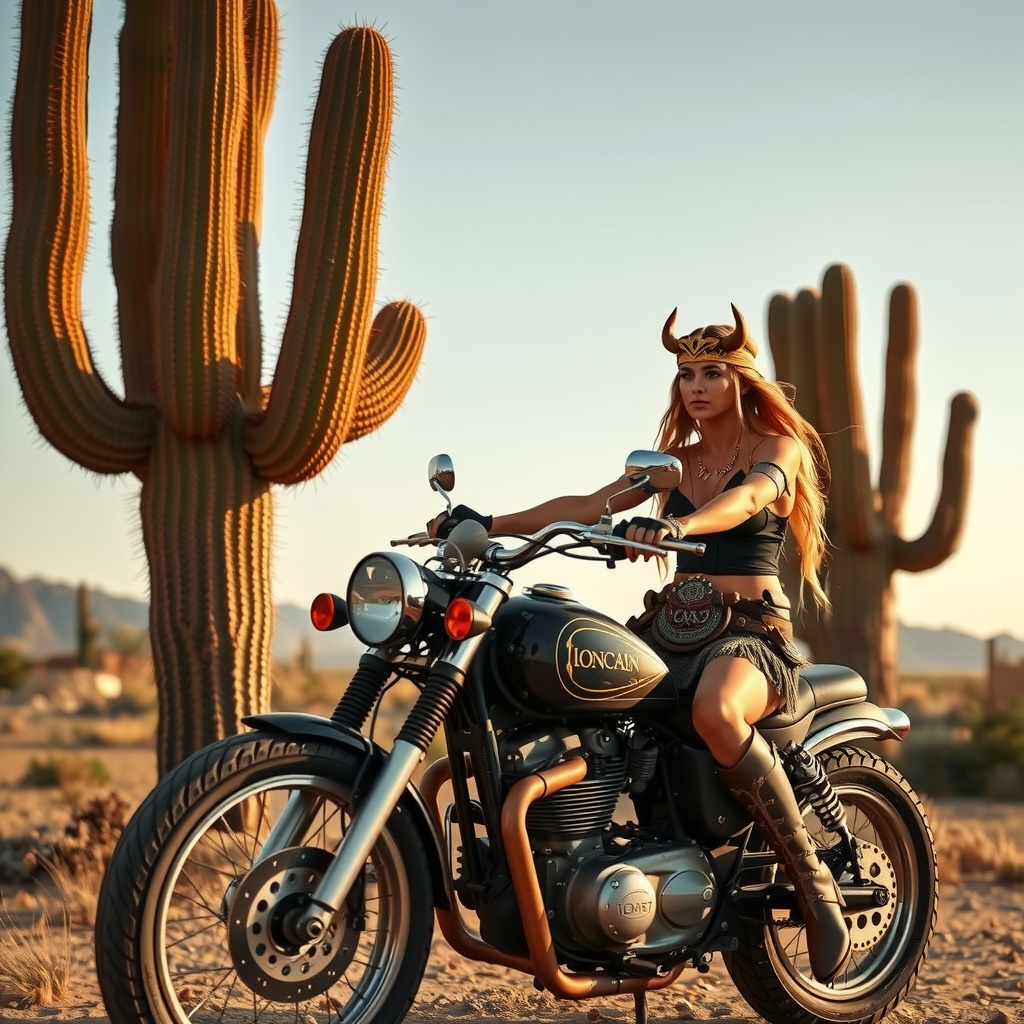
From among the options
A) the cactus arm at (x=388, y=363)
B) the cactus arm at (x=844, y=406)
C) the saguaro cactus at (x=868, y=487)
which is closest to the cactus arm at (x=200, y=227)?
the cactus arm at (x=388, y=363)

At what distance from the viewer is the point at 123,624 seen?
143875 millimetres

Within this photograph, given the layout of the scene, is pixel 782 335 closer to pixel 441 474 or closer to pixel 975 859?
pixel 975 859

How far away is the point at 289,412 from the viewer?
802 centimetres

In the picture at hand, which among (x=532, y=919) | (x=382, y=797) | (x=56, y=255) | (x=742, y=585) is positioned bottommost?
(x=532, y=919)

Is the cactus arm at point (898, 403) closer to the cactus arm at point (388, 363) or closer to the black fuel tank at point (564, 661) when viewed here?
the cactus arm at point (388, 363)

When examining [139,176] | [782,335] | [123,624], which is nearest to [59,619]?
[123,624]

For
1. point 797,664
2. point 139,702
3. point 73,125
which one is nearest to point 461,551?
point 797,664

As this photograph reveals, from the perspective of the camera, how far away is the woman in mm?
4336

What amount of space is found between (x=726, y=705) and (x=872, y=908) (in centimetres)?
117

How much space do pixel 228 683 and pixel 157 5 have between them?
460 cm

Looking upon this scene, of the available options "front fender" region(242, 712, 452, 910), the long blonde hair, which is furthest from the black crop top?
"front fender" region(242, 712, 452, 910)

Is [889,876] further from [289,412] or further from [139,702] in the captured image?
[139,702]

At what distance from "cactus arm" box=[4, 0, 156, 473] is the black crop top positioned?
4.56m

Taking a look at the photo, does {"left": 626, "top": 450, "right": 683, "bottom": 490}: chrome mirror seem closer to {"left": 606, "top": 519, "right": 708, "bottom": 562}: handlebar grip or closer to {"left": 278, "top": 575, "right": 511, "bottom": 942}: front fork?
{"left": 606, "top": 519, "right": 708, "bottom": 562}: handlebar grip
